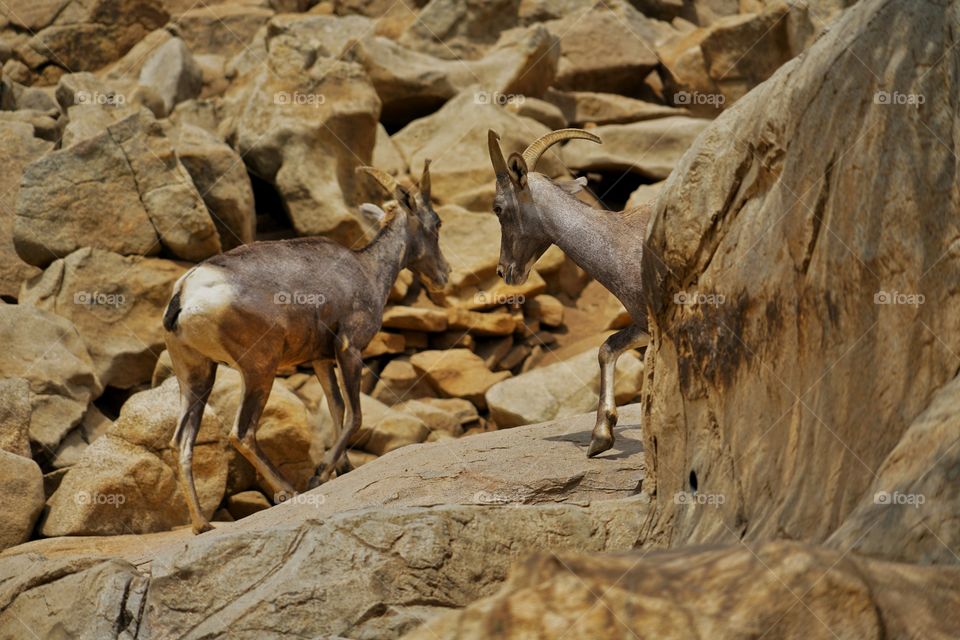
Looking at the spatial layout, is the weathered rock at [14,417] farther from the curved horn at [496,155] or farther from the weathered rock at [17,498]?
the curved horn at [496,155]

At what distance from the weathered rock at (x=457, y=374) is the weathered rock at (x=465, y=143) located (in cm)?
249

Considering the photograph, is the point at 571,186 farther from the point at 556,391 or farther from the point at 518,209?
the point at 556,391

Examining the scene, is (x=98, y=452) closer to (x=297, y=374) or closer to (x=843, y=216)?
(x=297, y=374)

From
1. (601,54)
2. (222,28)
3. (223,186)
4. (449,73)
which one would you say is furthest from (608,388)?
(222,28)

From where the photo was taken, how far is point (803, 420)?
15.5ft

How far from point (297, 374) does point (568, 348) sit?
3.16 metres

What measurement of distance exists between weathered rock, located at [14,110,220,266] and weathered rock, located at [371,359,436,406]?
7.78ft

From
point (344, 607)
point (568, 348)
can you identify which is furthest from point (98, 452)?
point (568, 348)

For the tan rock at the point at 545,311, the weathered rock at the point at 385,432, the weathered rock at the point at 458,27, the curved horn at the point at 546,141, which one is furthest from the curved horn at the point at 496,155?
the weathered rock at the point at 458,27

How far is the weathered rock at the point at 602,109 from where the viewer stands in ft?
62.3

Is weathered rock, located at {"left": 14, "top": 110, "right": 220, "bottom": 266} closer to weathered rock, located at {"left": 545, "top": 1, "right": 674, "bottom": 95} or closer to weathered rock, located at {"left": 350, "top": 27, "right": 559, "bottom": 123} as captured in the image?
weathered rock, located at {"left": 350, "top": 27, "right": 559, "bottom": 123}

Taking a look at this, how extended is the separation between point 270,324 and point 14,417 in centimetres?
222

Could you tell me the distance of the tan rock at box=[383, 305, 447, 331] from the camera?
47.5 ft

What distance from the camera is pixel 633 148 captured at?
17578 mm
